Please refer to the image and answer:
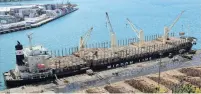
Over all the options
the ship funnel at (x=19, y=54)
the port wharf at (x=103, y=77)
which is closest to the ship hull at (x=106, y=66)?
the port wharf at (x=103, y=77)

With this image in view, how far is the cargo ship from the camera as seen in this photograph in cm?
3033

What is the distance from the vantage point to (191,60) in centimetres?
3778

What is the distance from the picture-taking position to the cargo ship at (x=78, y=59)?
3033 cm

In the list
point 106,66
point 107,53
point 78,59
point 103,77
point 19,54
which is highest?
point 19,54

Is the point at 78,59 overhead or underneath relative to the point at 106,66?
overhead

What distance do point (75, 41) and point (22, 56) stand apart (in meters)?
29.6

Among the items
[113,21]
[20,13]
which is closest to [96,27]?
[113,21]

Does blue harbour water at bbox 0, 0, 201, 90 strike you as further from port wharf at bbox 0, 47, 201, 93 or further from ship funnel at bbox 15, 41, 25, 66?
port wharf at bbox 0, 47, 201, 93

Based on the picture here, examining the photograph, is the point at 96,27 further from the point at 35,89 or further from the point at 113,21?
the point at 35,89

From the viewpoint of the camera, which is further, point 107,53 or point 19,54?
point 107,53

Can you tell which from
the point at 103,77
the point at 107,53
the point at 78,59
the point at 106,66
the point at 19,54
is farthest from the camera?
the point at 107,53

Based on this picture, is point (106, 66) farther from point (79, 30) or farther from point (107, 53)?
point (79, 30)

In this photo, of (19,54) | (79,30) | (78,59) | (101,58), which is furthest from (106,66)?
(79,30)

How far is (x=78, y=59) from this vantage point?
35.5 metres
